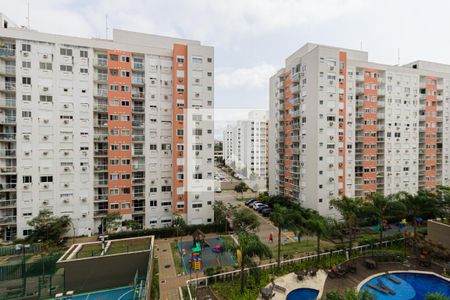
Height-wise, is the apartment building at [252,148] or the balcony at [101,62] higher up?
the balcony at [101,62]

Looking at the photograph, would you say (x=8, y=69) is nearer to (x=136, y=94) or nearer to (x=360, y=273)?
(x=136, y=94)

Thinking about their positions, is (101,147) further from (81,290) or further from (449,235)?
(449,235)

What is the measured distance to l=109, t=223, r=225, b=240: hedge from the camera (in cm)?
2697

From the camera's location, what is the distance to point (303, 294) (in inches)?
652

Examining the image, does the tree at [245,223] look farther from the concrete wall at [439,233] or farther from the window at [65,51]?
the window at [65,51]

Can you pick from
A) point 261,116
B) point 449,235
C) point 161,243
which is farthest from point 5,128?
point 261,116

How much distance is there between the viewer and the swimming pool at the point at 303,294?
53.0ft

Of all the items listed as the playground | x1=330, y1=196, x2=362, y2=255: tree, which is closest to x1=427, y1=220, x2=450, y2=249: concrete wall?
x1=330, y1=196, x2=362, y2=255: tree

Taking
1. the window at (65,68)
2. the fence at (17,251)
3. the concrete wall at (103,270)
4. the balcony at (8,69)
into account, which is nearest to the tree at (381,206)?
the concrete wall at (103,270)

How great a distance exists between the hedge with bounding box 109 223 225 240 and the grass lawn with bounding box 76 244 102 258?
5.08 m

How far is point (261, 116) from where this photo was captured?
7856 cm

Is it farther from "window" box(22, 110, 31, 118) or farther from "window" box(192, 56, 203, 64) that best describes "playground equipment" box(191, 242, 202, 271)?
"window" box(22, 110, 31, 118)

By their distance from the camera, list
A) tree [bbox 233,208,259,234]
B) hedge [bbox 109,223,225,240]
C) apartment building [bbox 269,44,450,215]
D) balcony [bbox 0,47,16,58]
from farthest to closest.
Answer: apartment building [bbox 269,44,450,215] → hedge [bbox 109,223,225,240] → tree [bbox 233,208,259,234] → balcony [bbox 0,47,16,58]

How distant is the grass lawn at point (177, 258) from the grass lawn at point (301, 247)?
957 cm
